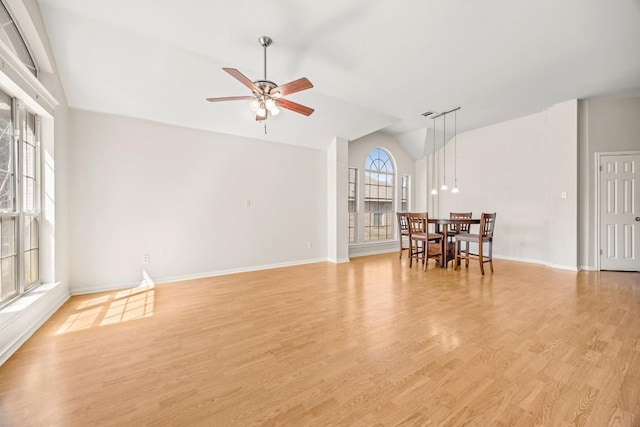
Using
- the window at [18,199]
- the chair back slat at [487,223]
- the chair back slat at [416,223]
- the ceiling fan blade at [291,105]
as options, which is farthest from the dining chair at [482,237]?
the window at [18,199]

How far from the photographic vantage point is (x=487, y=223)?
185 inches

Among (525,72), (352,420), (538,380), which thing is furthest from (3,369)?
(525,72)

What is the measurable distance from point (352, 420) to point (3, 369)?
2393mm

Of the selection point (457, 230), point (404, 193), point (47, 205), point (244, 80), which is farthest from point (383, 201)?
point (47, 205)

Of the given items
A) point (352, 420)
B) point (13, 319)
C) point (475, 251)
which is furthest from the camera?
point (475, 251)

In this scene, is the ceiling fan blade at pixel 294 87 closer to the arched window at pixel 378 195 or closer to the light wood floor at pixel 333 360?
the light wood floor at pixel 333 360

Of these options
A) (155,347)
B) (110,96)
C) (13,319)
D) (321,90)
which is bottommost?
(155,347)

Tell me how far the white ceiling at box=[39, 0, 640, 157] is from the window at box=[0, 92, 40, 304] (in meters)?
0.94

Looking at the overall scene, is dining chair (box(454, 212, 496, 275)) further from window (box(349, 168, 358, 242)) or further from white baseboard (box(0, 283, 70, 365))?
white baseboard (box(0, 283, 70, 365))

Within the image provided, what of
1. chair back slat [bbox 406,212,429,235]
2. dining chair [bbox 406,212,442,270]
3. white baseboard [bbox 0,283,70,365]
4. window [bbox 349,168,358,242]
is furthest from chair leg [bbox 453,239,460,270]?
white baseboard [bbox 0,283,70,365]

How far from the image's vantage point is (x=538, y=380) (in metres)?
1.64

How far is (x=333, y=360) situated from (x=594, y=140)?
5998 millimetres

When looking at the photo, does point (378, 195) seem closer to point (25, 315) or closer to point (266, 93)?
point (266, 93)

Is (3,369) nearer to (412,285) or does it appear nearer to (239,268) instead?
(239,268)
